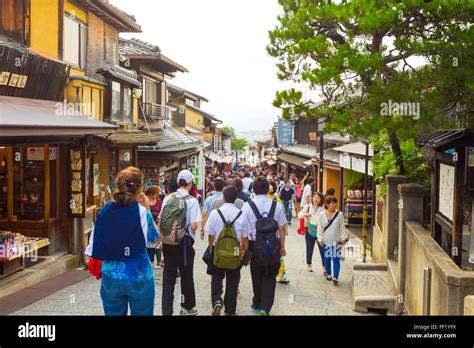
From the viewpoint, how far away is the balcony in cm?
2170

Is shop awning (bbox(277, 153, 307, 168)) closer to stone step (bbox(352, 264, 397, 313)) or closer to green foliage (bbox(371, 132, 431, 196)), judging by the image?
green foliage (bbox(371, 132, 431, 196))

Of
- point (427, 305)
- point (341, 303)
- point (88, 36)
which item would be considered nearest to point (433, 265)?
point (427, 305)

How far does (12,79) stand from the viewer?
31.6 feet

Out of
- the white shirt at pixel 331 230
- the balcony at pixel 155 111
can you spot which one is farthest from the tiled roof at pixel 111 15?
the white shirt at pixel 331 230

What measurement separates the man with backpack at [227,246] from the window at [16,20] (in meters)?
6.33

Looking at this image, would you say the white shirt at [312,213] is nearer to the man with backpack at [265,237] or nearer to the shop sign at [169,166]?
the man with backpack at [265,237]

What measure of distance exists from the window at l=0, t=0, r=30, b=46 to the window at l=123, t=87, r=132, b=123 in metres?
5.87

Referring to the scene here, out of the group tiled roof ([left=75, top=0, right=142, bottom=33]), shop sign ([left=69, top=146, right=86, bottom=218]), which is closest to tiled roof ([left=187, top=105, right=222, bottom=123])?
tiled roof ([left=75, top=0, right=142, bottom=33])

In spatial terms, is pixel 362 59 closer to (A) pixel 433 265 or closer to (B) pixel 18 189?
(A) pixel 433 265

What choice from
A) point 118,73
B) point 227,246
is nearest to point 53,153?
point 118,73

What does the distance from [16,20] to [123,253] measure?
7.80m

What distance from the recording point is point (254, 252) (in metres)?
7.02

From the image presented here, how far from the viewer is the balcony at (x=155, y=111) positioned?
71.2 ft
